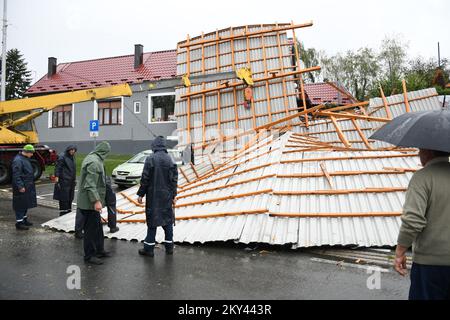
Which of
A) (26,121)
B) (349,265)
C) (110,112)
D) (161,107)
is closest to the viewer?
(349,265)

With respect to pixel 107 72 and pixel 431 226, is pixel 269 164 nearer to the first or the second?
pixel 431 226

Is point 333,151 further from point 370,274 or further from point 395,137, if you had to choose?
point 395,137

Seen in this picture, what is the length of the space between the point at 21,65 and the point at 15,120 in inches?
1369

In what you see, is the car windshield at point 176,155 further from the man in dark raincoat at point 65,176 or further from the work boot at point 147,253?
the work boot at point 147,253

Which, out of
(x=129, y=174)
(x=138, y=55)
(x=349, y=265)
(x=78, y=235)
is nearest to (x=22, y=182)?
(x=78, y=235)

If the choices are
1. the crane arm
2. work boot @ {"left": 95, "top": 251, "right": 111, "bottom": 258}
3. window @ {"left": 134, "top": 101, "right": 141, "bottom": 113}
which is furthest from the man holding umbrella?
window @ {"left": 134, "top": 101, "right": 141, "bottom": 113}

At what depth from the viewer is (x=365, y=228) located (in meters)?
6.27

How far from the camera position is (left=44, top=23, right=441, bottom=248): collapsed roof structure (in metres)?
6.46

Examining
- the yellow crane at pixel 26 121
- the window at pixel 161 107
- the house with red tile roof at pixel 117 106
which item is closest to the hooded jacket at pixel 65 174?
the yellow crane at pixel 26 121

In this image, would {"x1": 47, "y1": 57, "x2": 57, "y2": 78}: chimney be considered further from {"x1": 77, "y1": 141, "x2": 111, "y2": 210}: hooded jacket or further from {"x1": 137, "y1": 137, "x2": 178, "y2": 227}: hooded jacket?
{"x1": 137, "y1": 137, "x2": 178, "y2": 227}: hooded jacket

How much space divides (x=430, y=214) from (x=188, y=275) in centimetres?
323

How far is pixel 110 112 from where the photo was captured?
83.5 ft

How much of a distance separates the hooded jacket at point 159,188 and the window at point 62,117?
883 inches

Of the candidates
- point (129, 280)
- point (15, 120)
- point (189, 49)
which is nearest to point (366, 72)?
point (189, 49)
